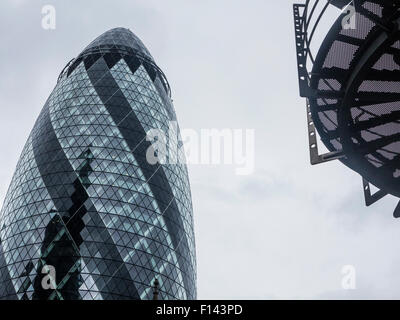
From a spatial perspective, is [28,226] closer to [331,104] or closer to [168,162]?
[168,162]

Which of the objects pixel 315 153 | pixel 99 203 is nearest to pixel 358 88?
pixel 315 153

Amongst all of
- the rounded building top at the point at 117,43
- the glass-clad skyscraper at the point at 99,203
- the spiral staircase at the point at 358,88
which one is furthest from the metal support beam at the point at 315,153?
the rounded building top at the point at 117,43

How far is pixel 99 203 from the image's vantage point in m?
56.1

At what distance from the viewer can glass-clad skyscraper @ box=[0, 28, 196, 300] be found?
52.4 metres

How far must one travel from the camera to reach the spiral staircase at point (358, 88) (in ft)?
24.9

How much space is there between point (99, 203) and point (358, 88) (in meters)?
49.8

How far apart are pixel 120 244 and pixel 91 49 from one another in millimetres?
33416

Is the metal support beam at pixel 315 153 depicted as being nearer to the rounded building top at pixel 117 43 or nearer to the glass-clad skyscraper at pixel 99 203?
the glass-clad skyscraper at pixel 99 203

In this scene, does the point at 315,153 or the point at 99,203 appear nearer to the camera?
the point at 315,153

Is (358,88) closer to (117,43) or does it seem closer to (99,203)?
(99,203)

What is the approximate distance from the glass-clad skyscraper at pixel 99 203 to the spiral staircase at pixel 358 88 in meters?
44.9

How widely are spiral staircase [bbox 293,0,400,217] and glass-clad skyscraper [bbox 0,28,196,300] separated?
4487 cm

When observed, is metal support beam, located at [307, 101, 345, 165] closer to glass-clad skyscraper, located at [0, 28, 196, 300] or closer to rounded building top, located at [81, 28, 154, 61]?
glass-clad skyscraper, located at [0, 28, 196, 300]

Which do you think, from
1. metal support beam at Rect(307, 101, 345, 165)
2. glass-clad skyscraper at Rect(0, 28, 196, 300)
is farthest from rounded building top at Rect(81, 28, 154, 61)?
metal support beam at Rect(307, 101, 345, 165)
